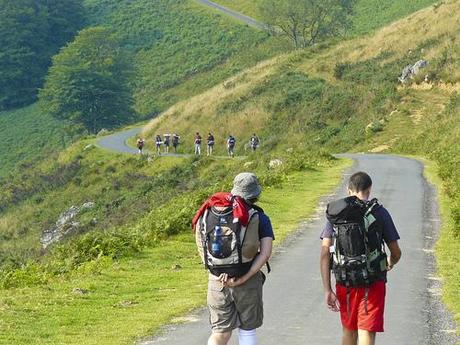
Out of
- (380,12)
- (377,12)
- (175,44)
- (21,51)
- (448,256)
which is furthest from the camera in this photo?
(175,44)

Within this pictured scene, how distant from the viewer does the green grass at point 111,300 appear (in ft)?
37.2

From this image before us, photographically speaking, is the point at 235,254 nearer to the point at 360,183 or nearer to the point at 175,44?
the point at 360,183

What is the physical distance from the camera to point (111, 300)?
13.6 meters

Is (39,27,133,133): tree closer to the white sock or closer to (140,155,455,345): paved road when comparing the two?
(140,155,455,345): paved road

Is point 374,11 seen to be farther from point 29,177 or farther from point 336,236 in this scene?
→ point 336,236

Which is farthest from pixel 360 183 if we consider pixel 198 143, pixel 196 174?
pixel 198 143

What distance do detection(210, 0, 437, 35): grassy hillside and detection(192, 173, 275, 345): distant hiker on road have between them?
94.8m

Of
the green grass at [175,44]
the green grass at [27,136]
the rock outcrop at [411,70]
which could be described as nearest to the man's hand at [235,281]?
the rock outcrop at [411,70]

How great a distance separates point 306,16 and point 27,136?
31.7m

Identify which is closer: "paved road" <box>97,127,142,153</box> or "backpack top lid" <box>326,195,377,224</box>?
"backpack top lid" <box>326,195,377,224</box>

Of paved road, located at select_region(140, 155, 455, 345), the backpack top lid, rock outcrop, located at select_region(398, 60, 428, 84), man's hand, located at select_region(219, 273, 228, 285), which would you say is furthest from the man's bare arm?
rock outcrop, located at select_region(398, 60, 428, 84)

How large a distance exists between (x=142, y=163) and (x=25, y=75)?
183ft

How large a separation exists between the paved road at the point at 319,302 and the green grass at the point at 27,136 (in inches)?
2423

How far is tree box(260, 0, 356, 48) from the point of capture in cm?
8631
